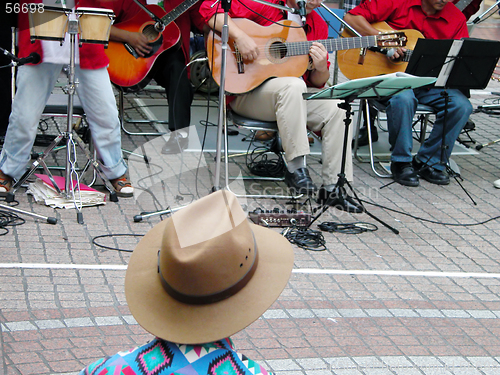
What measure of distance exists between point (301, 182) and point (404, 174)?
1.17m

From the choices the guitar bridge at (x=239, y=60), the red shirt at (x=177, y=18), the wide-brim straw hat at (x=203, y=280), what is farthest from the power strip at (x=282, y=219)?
the wide-brim straw hat at (x=203, y=280)

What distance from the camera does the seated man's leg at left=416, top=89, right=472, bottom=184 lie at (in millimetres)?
5297

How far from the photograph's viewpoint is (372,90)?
4.14 meters

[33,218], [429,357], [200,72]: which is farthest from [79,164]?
[429,357]

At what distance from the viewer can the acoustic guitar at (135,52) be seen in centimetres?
486

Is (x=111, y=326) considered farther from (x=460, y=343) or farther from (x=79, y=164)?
(x=79, y=164)

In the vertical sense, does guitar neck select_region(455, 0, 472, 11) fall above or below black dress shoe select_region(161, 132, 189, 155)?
above

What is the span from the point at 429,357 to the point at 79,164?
3374 millimetres

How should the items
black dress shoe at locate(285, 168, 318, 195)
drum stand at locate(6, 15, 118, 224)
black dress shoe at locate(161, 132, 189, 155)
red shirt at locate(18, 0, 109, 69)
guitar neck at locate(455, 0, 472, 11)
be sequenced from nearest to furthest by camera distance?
drum stand at locate(6, 15, 118, 224), red shirt at locate(18, 0, 109, 69), black dress shoe at locate(285, 168, 318, 195), black dress shoe at locate(161, 132, 189, 155), guitar neck at locate(455, 0, 472, 11)

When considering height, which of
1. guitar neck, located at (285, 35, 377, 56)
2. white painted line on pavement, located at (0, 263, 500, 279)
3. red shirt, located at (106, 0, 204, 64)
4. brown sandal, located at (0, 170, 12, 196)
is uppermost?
red shirt, located at (106, 0, 204, 64)

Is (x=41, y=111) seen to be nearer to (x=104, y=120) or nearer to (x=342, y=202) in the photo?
(x=104, y=120)

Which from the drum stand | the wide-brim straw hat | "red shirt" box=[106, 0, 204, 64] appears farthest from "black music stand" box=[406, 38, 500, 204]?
the wide-brim straw hat

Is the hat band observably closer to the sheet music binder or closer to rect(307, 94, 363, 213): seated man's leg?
rect(307, 94, 363, 213): seated man's leg

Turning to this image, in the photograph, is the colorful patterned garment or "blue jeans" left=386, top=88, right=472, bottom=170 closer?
the colorful patterned garment
